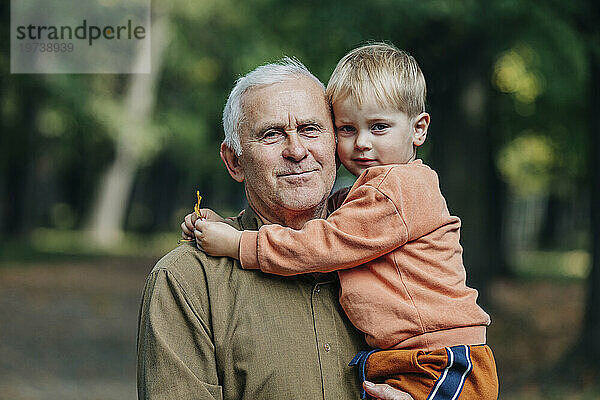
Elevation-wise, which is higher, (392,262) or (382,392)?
(392,262)

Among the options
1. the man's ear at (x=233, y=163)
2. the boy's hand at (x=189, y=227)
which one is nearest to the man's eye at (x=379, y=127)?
the man's ear at (x=233, y=163)

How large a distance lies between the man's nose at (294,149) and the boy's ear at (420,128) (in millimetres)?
443

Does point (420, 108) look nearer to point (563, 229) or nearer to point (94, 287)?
point (94, 287)

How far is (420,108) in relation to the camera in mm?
3010

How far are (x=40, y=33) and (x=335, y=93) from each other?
495 inches

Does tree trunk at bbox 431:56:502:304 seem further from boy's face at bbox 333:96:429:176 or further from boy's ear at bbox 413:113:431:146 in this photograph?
boy's face at bbox 333:96:429:176

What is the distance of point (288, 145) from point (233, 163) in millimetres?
302

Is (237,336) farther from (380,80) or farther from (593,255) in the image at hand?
(593,255)

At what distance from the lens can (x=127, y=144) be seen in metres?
21.5

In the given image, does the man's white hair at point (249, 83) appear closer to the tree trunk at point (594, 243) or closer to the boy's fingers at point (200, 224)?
the boy's fingers at point (200, 224)

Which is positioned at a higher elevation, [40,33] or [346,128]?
[40,33]

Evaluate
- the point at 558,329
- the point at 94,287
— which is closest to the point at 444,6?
the point at 558,329

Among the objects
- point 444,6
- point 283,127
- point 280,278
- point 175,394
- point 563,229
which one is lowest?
point 563,229

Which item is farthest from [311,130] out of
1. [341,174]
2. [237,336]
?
[341,174]
